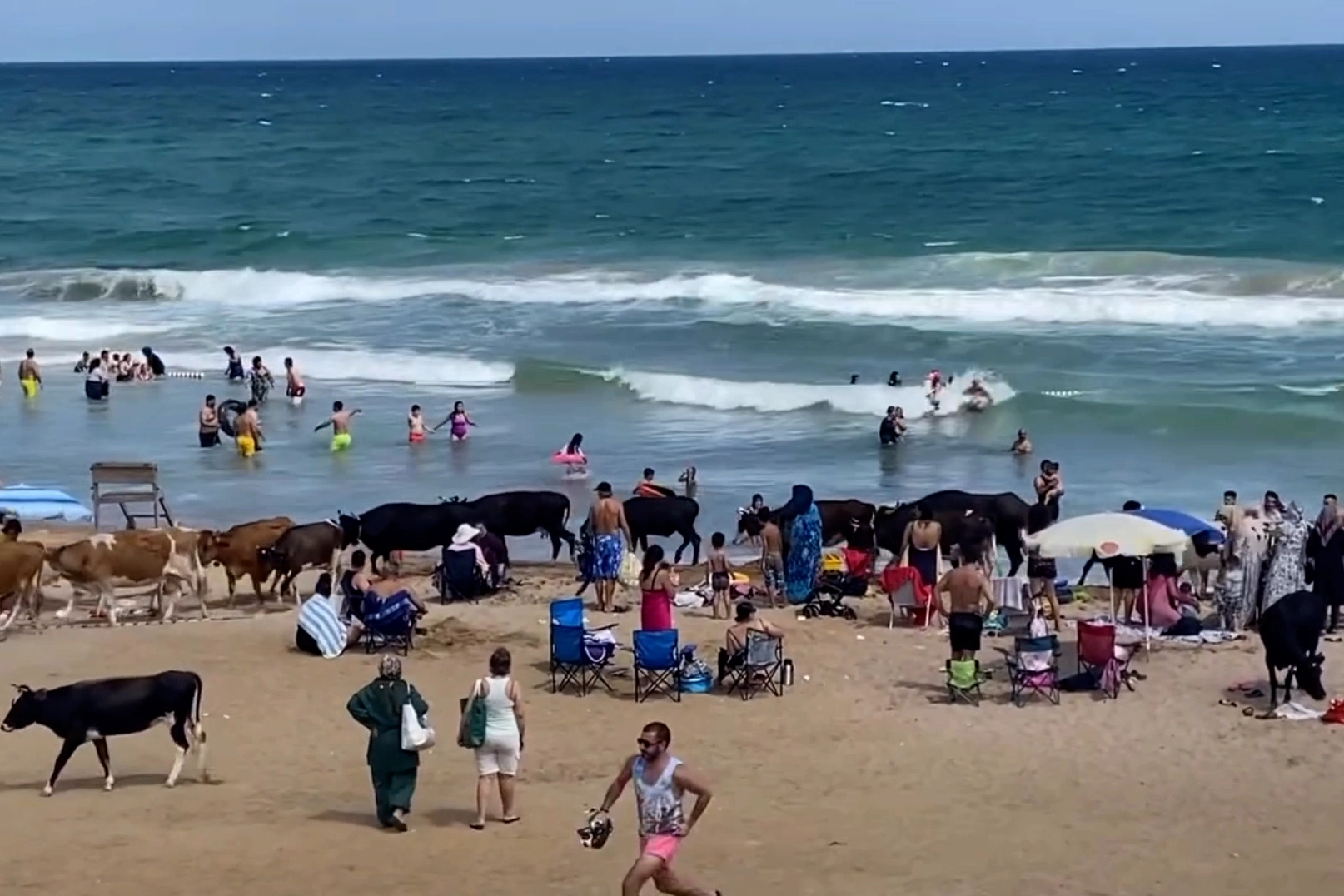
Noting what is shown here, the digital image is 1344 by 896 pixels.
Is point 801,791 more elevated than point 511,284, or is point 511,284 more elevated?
point 511,284

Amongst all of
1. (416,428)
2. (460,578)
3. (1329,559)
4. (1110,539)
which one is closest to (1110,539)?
(1110,539)

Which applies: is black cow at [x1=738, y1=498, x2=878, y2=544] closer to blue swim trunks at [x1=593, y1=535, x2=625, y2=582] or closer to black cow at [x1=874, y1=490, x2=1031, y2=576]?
black cow at [x1=874, y1=490, x2=1031, y2=576]

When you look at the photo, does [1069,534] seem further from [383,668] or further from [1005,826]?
[383,668]

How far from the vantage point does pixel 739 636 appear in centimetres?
1501

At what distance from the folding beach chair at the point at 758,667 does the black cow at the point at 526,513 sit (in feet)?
17.5

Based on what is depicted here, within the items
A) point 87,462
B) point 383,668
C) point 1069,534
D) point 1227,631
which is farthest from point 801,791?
point 87,462

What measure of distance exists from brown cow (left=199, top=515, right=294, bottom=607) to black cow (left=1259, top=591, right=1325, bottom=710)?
28.6 ft

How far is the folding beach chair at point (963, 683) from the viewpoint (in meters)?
14.9

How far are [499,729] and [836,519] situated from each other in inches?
334

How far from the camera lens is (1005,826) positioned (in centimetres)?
1206

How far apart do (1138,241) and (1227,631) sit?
3295 centimetres

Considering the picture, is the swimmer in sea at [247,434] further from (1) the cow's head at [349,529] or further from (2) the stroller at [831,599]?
(2) the stroller at [831,599]

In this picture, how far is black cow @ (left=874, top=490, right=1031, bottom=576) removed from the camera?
1883 centimetres

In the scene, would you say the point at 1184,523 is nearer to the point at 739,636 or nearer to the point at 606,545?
the point at 739,636
